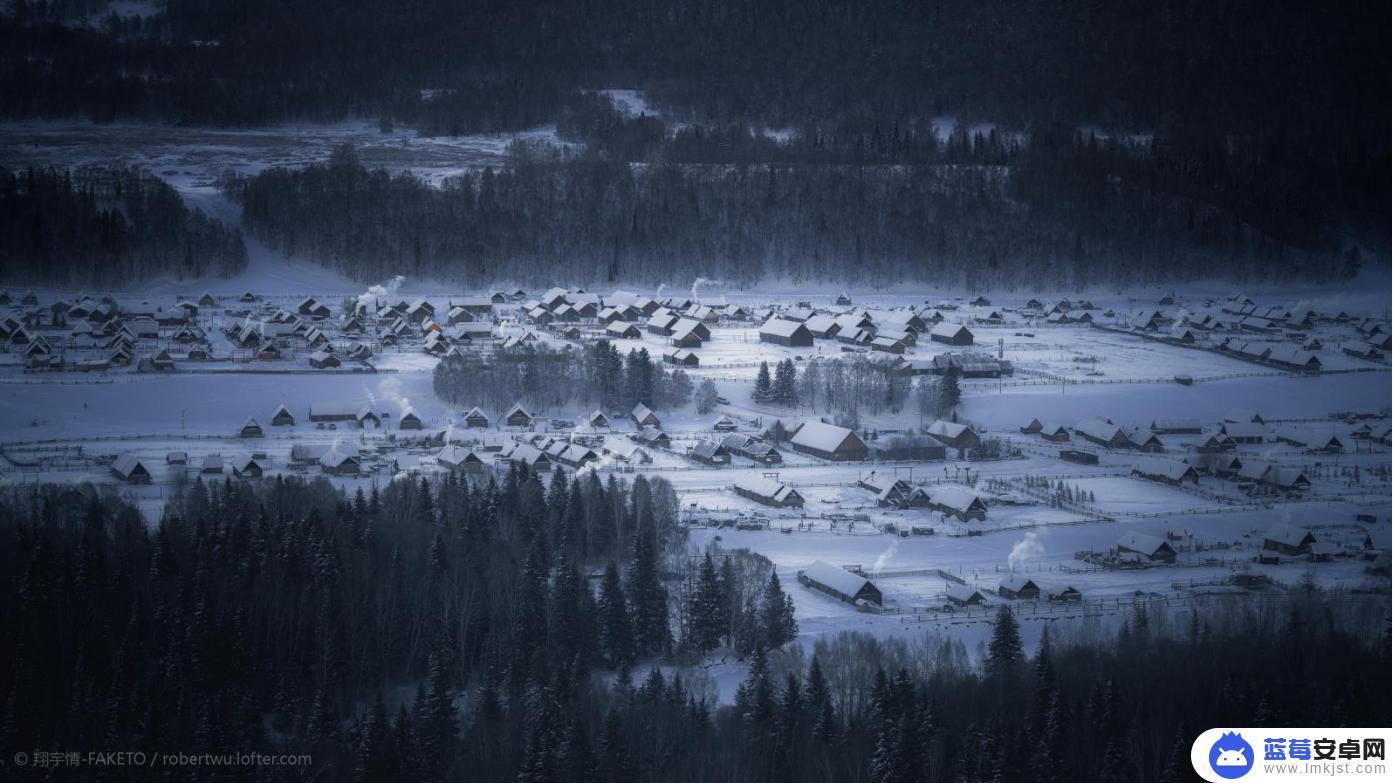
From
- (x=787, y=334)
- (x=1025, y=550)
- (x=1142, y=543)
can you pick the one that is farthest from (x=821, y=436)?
(x=787, y=334)

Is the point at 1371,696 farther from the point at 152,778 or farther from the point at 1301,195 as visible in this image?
the point at 1301,195

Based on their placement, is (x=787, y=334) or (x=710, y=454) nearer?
(x=710, y=454)

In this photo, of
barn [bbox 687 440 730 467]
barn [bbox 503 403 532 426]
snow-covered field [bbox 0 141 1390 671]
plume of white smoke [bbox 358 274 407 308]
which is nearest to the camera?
snow-covered field [bbox 0 141 1390 671]

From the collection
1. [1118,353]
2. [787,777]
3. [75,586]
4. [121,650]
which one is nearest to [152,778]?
[121,650]

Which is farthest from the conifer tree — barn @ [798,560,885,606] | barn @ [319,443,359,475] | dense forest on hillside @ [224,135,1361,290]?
dense forest on hillside @ [224,135,1361,290]

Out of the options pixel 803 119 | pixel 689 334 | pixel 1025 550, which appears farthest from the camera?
pixel 803 119

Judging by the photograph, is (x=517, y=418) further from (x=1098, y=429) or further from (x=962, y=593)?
(x=962, y=593)

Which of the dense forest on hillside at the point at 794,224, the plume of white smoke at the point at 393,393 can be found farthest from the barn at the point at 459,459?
the dense forest on hillside at the point at 794,224

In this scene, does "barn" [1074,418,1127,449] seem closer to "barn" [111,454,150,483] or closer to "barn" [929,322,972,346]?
"barn" [929,322,972,346]
